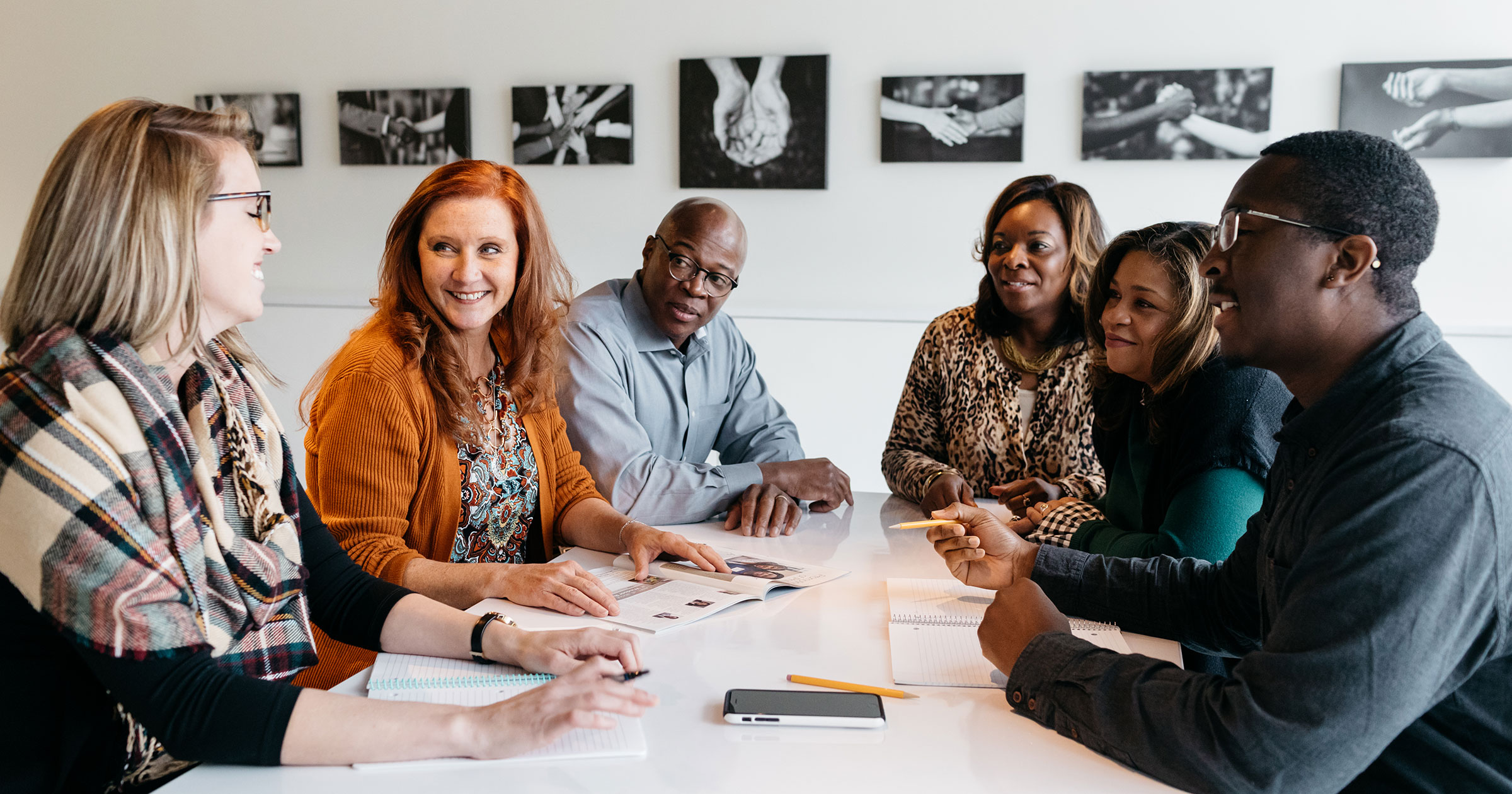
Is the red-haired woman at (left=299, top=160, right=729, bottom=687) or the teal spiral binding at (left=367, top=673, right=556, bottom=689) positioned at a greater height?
the red-haired woman at (left=299, top=160, right=729, bottom=687)

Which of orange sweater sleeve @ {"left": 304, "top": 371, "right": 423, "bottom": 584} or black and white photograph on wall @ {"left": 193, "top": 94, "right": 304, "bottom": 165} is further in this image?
black and white photograph on wall @ {"left": 193, "top": 94, "right": 304, "bottom": 165}

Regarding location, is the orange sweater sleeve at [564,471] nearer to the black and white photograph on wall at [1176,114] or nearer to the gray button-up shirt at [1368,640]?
the gray button-up shirt at [1368,640]

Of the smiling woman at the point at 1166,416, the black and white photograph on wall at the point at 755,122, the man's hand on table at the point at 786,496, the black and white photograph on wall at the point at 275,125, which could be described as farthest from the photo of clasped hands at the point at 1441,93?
the black and white photograph on wall at the point at 275,125

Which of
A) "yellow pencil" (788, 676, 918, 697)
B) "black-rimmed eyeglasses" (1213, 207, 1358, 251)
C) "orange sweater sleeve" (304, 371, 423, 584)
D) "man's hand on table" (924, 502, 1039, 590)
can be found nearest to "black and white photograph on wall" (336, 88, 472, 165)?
"orange sweater sleeve" (304, 371, 423, 584)

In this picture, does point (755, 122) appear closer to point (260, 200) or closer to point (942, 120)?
point (942, 120)

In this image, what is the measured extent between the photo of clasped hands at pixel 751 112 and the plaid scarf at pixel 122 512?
133 inches

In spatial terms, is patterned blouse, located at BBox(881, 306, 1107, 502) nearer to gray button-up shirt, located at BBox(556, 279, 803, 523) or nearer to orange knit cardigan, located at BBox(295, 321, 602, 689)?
gray button-up shirt, located at BBox(556, 279, 803, 523)

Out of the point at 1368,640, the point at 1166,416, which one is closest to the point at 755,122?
the point at 1166,416

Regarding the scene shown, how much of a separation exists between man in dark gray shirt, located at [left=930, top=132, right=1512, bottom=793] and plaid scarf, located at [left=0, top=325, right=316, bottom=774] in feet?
3.14

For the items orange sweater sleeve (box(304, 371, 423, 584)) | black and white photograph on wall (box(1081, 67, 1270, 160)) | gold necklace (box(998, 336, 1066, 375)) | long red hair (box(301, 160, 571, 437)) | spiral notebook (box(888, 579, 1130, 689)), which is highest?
black and white photograph on wall (box(1081, 67, 1270, 160))

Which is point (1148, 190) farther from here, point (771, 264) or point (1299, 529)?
point (1299, 529)

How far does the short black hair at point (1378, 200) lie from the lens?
1.17 meters

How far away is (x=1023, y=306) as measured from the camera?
2.87 metres

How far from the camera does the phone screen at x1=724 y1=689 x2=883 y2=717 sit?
125 cm
